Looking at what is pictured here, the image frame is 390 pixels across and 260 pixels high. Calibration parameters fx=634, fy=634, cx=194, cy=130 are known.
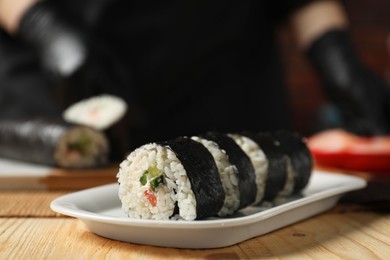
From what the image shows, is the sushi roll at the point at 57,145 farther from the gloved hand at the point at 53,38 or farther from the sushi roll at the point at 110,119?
the gloved hand at the point at 53,38

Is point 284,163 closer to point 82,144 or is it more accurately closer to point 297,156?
point 297,156

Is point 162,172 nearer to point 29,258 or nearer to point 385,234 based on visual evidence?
point 29,258

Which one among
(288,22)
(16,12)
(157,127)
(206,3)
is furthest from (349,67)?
(16,12)

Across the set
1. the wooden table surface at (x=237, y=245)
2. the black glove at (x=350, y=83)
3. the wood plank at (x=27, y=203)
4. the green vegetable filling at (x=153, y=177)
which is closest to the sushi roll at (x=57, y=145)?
the wood plank at (x=27, y=203)

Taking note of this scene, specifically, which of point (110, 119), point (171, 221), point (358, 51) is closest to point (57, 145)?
point (110, 119)

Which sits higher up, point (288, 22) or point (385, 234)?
point (288, 22)

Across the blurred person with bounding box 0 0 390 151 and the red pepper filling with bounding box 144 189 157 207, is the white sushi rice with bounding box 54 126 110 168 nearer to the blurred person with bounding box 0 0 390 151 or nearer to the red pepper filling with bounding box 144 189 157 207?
the blurred person with bounding box 0 0 390 151

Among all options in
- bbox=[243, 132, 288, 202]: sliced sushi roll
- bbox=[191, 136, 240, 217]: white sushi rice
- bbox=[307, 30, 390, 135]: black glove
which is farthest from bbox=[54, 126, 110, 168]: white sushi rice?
bbox=[307, 30, 390, 135]: black glove

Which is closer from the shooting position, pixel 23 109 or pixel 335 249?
pixel 335 249
